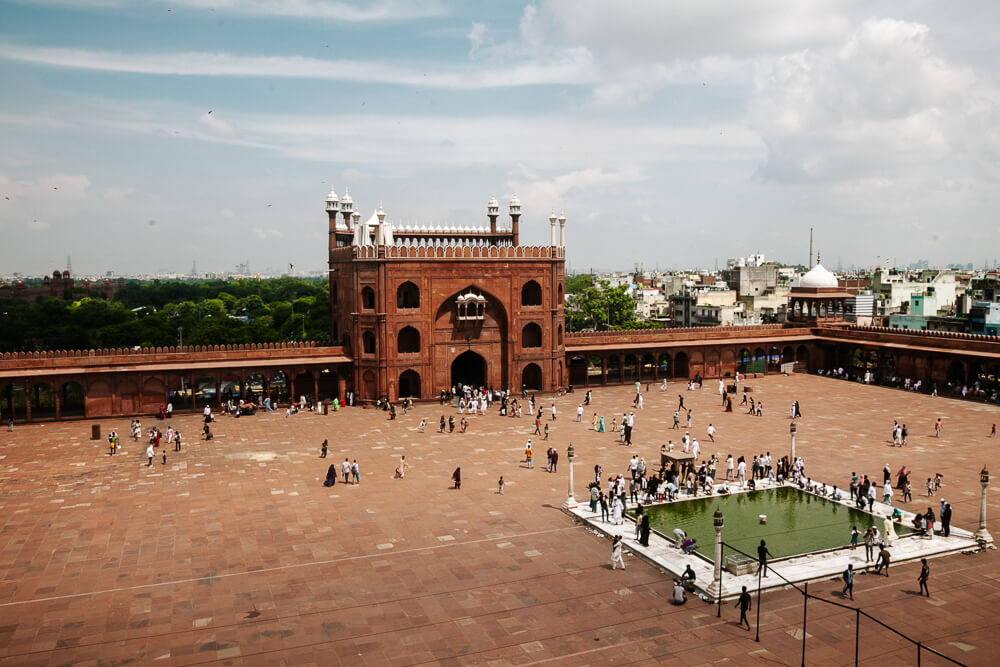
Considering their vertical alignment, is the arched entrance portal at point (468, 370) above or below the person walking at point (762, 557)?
above

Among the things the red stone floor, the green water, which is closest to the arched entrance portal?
the red stone floor

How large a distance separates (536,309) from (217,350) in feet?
55.2

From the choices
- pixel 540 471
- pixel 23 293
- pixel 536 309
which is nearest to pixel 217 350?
pixel 536 309

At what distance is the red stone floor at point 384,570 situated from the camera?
569 inches

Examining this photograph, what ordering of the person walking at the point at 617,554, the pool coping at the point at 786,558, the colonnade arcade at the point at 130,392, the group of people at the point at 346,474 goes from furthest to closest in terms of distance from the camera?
the colonnade arcade at the point at 130,392
the group of people at the point at 346,474
the person walking at the point at 617,554
the pool coping at the point at 786,558

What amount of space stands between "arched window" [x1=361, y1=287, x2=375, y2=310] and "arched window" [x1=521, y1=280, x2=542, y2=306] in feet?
27.5

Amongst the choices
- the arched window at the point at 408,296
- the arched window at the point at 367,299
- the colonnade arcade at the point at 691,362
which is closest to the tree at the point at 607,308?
the colonnade arcade at the point at 691,362

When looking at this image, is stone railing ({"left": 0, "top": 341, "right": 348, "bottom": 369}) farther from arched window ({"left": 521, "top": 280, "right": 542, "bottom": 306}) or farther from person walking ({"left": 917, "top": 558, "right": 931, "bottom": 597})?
person walking ({"left": 917, "top": 558, "right": 931, "bottom": 597})

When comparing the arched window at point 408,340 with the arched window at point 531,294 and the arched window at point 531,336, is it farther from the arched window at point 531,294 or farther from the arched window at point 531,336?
the arched window at point 531,294

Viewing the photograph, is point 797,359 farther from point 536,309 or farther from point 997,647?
point 997,647

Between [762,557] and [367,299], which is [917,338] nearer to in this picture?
[367,299]

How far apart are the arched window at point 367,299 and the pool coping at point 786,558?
70.8 feet

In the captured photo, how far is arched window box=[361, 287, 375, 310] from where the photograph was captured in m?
39.2

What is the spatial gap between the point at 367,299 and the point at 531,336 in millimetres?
9372
